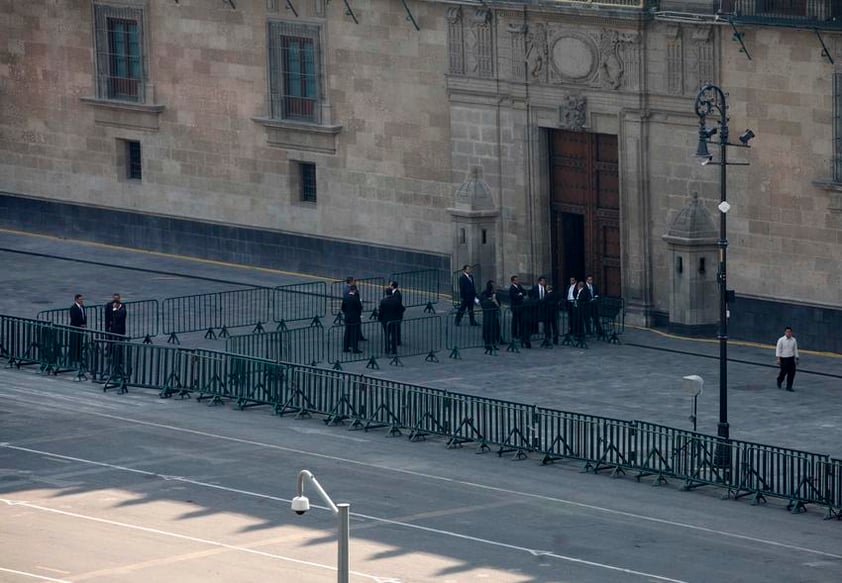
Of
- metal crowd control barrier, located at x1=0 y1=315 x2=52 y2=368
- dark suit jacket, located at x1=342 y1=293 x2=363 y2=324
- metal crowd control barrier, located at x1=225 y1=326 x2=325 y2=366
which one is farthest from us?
dark suit jacket, located at x1=342 y1=293 x2=363 y2=324

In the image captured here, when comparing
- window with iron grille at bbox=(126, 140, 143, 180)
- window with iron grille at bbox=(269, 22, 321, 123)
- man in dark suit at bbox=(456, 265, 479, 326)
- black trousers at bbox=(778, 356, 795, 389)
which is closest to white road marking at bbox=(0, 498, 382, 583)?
black trousers at bbox=(778, 356, 795, 389)

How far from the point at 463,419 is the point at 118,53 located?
26741 mm

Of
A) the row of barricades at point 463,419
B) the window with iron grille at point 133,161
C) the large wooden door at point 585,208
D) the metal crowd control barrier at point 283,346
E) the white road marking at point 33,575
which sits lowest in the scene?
the white road marking at point 33,575

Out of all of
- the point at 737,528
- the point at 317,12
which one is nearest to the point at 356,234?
the point at 317,12

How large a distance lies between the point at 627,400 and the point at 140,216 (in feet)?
77.0

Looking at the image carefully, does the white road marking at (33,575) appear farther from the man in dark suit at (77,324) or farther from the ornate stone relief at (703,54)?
the ornate stone relief at (703,54)

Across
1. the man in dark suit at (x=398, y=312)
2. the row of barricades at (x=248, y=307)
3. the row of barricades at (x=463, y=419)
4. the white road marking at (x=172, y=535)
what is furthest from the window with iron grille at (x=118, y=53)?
the white road marking at (x=172, y=535)

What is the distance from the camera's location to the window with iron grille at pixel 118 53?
69.4 metres

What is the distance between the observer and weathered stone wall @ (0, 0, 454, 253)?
62906 mm

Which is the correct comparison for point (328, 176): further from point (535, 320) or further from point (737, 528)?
point (737, 528)

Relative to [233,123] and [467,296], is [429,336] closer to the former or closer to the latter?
[467,296]

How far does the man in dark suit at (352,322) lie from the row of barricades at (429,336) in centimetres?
2

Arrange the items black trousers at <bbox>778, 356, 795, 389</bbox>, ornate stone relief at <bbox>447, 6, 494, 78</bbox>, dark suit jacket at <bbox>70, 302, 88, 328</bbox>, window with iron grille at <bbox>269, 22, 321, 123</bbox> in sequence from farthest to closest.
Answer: window with iron grille at <bbox>269, 22, 321, 123</bbox>, ornate stone relief at <bbox>447, 6, 494, 78</bbox>, dark suit jacket at <bbox>70, 302, 88, 328</bbox>, black trousers at <bbox>778, 356, 795, 389</bbox>

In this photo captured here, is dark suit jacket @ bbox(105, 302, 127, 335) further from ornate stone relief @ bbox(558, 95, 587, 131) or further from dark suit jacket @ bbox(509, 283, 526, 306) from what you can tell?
ornate stone relief @ bbox(558, 95, 587, 131)
